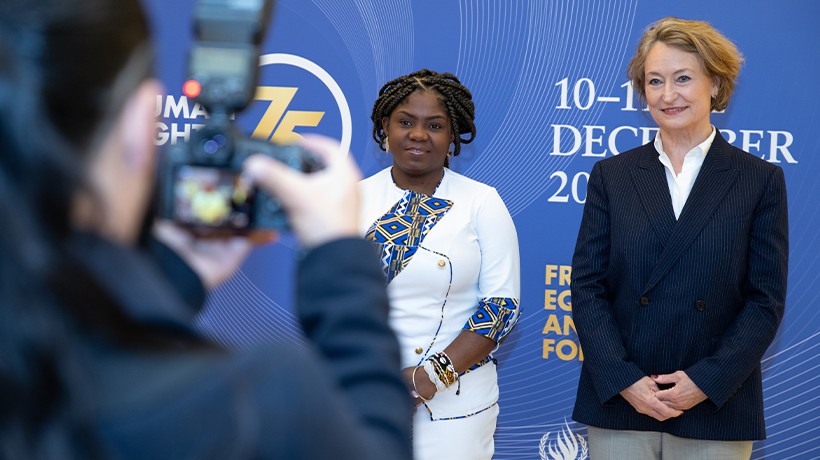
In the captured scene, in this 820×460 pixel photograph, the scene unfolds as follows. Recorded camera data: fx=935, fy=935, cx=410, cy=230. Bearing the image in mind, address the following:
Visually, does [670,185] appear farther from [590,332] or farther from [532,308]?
[532,308]

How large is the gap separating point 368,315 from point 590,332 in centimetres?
219

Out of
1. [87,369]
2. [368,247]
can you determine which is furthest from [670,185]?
[87,369]

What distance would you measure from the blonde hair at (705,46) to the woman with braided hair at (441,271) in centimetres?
75

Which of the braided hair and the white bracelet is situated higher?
the braided hair

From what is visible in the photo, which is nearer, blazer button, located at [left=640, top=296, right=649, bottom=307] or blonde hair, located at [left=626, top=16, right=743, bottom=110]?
blazer button, located at [left=640, top=296, right=649, bottom=307]

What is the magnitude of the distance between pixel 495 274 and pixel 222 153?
223 centimetres

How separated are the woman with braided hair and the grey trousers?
15.0 inches

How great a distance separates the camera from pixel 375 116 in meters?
3.42

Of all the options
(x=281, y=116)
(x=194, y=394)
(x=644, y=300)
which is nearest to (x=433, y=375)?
(x=644, y=300)

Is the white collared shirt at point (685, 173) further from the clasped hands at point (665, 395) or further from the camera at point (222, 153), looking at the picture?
the camera at point (222, 153)

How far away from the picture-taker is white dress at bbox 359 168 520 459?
3.02 metres

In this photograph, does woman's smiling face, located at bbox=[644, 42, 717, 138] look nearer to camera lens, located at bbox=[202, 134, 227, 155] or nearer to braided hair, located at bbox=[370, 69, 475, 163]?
braided hair, located at bbox=[370, 69, 475, 163]

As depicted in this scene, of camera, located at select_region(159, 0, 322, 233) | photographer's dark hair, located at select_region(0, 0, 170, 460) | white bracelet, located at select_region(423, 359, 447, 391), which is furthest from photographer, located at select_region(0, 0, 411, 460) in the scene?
white bracelet, located at select_region(423, 359, 447, 391)

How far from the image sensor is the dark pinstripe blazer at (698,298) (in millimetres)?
2850
